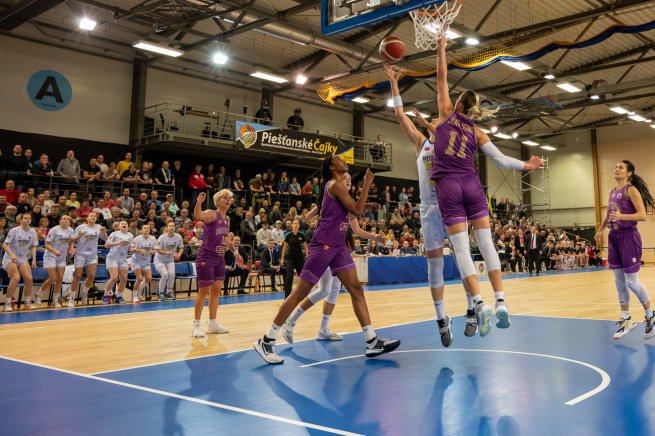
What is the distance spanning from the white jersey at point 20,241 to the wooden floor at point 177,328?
9.01 feet

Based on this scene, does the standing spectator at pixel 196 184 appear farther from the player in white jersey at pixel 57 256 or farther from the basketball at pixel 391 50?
the basketball at pixel 391 50

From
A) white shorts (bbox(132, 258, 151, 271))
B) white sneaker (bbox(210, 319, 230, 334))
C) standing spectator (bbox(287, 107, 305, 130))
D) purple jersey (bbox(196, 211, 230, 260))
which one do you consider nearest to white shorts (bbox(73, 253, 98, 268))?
white shorts (bbox(132, 258, 151, 271))

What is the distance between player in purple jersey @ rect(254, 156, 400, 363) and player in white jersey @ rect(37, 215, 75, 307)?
7897 mm

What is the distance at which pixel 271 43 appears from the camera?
21797 millimetres

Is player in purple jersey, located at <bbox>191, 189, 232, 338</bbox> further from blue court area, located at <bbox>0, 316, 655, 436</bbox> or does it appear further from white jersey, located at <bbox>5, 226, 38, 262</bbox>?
white jersey, located at <bbox>5, 226, 38, 262</bbox>

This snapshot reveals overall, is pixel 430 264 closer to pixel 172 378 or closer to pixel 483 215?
pixel 483 215

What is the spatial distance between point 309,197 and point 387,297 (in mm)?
10867

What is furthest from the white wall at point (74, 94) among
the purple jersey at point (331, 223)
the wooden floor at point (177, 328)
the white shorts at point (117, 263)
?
the purple jersey at point (331, 223)

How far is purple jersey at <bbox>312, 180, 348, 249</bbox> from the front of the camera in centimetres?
542

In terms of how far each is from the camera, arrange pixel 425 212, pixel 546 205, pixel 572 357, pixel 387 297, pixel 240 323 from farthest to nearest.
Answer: pixel 546 205
pixel 387 297
pixel 240 323
pixel 425 212
pixel 572 357

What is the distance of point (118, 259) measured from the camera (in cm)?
1245

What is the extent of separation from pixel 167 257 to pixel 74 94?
10.1 m

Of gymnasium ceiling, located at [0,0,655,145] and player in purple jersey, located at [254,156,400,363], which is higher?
gymnasium ceiling, located at [0,0,655,145]

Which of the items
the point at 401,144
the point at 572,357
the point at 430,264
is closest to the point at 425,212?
the point at 430,264
